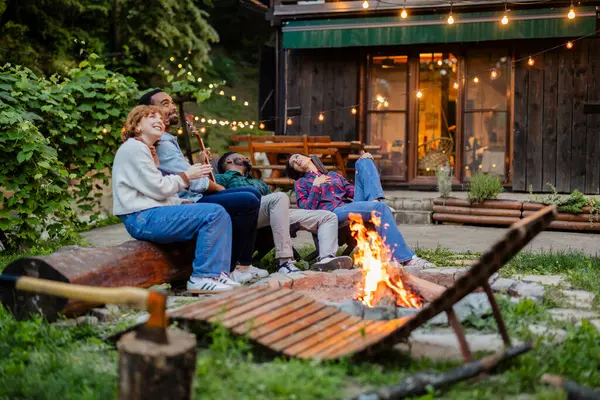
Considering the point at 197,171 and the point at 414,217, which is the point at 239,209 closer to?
the point at 197,171

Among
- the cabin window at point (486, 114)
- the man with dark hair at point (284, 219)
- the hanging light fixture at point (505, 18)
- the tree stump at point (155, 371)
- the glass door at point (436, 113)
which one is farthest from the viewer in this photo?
the glass door at point (436, 113)

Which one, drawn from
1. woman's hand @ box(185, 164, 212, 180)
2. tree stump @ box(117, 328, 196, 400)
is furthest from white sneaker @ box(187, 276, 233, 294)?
tree stump @ box(117, 328, 196, 400)

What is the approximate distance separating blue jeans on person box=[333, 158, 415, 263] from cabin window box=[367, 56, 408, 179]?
5.64m

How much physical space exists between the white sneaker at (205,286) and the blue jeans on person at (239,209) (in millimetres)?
618

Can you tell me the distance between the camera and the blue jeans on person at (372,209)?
6555mm

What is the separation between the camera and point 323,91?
42.5ft


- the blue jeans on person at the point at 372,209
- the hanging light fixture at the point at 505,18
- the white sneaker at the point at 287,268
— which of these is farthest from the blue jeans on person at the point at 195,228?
the hanging light fixture at the point at 505,18

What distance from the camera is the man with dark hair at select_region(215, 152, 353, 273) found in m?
6.46

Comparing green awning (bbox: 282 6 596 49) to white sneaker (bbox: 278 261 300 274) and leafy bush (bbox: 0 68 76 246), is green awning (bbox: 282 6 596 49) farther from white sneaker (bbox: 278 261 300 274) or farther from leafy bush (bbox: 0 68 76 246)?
white sneaker (bbox: 278 261 300 274)

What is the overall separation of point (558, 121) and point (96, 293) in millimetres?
10017

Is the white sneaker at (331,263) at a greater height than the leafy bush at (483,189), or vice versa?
the leafy bush at (483,189)

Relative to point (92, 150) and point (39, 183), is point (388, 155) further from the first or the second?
point (39, 183)

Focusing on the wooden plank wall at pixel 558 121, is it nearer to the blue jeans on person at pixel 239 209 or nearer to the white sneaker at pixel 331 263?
the white sneaker at pixel 331 263

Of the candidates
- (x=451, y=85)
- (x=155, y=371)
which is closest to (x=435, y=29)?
(x=451, y=85)
